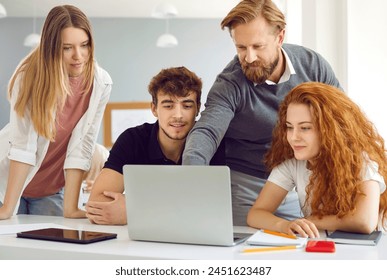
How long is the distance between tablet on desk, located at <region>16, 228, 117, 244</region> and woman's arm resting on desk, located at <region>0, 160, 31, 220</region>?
1.61 feet

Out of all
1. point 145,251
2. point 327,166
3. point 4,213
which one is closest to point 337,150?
point 327,166

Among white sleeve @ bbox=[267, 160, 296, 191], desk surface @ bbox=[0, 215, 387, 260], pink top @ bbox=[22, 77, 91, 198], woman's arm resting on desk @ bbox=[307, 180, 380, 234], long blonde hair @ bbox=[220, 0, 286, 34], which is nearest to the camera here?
desk surface @ bbox=[0, 215, 387, 260]

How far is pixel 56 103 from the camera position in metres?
2.13

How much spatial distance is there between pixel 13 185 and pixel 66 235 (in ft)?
2.15

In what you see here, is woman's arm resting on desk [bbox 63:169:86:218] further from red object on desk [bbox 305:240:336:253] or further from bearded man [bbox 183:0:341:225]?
red object on desk [bbox 305:240:336:253]

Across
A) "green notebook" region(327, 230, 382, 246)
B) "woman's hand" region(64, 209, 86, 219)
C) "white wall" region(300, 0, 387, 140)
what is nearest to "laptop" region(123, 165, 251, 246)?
"green notebook" region(327, 230, 382, 246)

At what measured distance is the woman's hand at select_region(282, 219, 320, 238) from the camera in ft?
5.03

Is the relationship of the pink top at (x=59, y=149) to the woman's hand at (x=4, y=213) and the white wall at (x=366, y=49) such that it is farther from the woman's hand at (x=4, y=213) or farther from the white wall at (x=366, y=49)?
the white wall at (x=366, y=49)

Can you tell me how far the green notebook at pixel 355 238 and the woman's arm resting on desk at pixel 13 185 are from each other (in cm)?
116

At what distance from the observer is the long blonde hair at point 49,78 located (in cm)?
209

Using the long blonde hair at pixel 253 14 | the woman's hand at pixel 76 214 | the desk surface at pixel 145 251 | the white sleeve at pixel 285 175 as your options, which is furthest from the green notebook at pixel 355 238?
the woman's hand at pixel 76 214

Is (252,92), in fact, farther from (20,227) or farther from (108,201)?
(20,227)

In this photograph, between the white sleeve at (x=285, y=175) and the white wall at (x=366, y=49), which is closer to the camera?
the white sleeve at (x=285, y=175)
